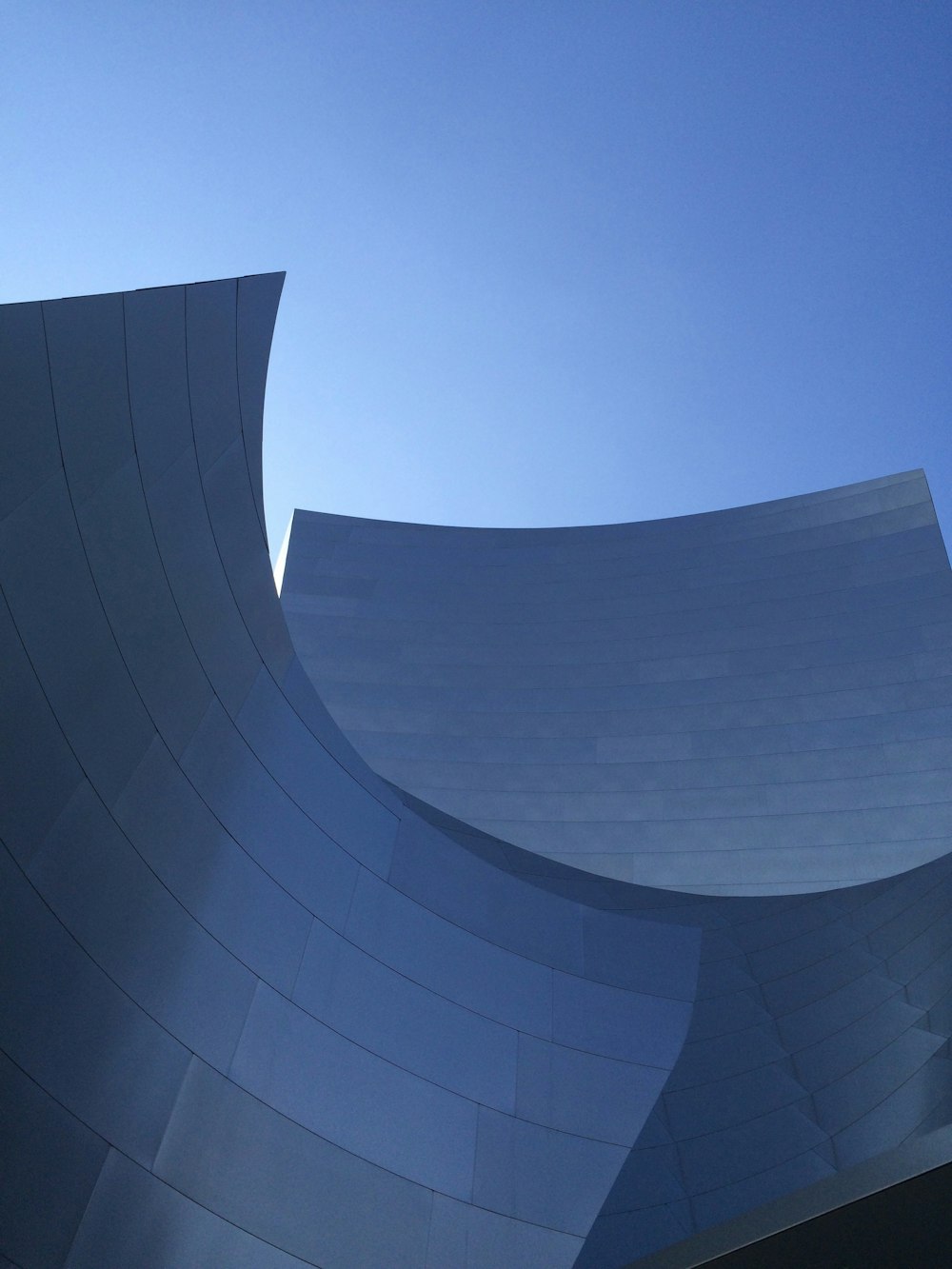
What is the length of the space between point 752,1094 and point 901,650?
34.0 ft

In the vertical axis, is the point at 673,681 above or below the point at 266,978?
above

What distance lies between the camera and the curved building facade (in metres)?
4.38

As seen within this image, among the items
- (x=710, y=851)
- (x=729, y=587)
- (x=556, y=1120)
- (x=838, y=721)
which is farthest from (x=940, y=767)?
(x=556, y=1120)

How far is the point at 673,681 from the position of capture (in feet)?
55.5

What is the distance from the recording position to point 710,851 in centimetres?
1469

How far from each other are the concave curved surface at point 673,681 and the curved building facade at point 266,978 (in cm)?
604

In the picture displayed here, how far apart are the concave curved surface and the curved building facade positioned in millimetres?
6035

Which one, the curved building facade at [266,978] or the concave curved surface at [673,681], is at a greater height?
the concave curved surface at [673,681]

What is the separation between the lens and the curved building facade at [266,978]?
4.38 m

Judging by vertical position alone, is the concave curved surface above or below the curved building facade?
above

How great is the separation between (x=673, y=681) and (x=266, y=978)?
39.7 feet

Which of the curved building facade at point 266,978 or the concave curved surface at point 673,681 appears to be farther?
the concave curved surface at point 673,681

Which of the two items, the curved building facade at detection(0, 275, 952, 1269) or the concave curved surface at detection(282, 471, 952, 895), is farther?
the concave curved surface at detection(282, 471, 952, 895)

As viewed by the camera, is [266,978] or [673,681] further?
[673,681]
